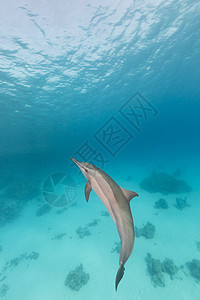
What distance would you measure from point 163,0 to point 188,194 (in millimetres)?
23435

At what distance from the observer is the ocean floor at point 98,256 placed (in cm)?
866

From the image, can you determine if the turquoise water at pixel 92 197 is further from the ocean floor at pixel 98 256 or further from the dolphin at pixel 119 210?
the dolphin at pixel 119 210

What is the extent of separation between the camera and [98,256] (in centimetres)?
1107

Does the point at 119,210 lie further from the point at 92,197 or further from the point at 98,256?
the point at 92,197

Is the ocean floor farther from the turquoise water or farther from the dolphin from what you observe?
the dolphin

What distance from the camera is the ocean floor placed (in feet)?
28.4

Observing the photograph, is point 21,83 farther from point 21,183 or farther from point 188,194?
point 188,194

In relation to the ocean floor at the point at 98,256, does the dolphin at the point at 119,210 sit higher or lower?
higher

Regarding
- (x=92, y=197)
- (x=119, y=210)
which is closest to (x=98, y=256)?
(x=92, y=197)

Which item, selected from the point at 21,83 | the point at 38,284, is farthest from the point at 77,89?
the point at 38,284

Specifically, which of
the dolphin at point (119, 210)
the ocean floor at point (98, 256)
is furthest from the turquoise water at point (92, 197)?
the dolphin at point (119, 210)

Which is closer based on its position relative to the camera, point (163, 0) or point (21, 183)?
point (163, 0)

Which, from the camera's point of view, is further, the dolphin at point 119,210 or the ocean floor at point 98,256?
the ocean floor at point 98,256

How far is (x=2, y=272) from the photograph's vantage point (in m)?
11.3
